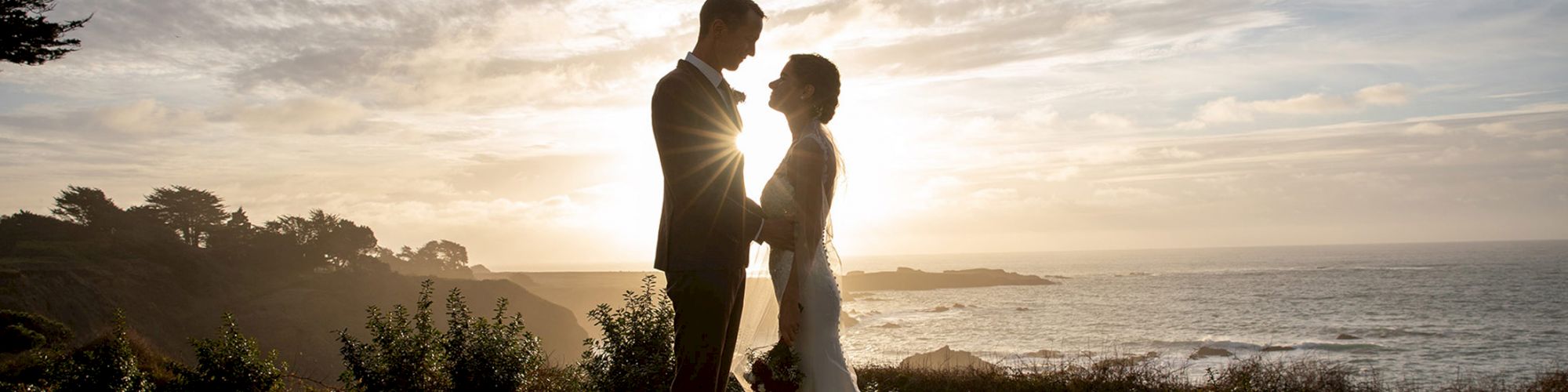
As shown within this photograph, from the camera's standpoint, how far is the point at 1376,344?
5938cm

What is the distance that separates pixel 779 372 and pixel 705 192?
1.62 metres

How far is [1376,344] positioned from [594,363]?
216 ft

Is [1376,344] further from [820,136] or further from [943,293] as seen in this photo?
[943,293]

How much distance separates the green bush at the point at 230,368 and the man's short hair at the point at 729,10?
549 cm

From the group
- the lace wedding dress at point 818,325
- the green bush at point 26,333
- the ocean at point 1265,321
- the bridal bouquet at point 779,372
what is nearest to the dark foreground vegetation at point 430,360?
the bridal bouquet at point 779,372

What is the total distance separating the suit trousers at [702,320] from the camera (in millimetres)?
3410

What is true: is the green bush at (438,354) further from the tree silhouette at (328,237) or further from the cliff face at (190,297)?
the tree silhouette at (328,237)

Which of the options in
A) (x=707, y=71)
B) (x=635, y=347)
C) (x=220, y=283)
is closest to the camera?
(x=707, y=71)

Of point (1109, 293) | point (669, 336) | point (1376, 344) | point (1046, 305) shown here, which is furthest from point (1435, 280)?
point (669, 336)

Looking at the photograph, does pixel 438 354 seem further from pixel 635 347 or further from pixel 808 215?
pixel 808 215

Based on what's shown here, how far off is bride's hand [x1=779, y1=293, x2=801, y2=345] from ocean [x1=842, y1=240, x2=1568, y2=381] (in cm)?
1688

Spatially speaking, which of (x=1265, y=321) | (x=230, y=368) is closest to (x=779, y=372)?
(x=230, y=368)

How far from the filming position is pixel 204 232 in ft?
181

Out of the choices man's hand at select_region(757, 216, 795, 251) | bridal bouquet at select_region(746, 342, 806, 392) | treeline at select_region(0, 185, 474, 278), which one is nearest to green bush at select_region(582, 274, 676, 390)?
bridal bouquet at select_region(746, 342, 806, 392)
